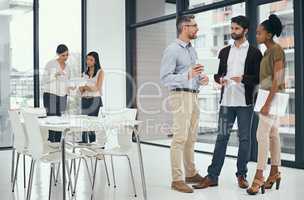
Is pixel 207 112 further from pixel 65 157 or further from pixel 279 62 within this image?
pixel 65 157

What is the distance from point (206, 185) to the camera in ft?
13.3

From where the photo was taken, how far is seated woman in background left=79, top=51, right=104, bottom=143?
564cm

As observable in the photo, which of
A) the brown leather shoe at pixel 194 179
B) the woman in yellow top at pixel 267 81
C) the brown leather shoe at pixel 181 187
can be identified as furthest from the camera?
the brown leather shoe at pixel 194 179

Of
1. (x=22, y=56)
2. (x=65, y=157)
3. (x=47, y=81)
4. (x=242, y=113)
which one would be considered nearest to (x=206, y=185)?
(x=242, y=113)

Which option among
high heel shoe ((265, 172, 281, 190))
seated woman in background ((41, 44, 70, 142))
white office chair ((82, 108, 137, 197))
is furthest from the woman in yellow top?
seated woman in background ((41, 44, 70, 142))

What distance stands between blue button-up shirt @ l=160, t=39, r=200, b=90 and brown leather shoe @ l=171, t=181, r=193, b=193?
3.02 ft

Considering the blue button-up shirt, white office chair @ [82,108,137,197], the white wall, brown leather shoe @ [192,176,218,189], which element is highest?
the white wall

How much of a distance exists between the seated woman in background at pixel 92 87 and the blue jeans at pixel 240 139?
208cm

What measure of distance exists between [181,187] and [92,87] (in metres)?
2.28

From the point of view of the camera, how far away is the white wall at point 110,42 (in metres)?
7.89

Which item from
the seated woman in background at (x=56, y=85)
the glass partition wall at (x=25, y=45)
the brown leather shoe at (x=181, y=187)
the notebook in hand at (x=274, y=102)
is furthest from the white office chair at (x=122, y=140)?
the glass partition wall at (x=25, y=45)

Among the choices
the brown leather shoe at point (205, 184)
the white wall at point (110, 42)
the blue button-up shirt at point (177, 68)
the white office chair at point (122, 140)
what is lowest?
the brown leather shoe at point (205, 184)

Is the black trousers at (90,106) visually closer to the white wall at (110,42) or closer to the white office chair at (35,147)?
the white wall at (110,42)

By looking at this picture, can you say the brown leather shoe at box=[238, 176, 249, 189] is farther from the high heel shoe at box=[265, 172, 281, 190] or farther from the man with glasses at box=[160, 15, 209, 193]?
the man with glasses at box=[160, 15, 209, 193]
